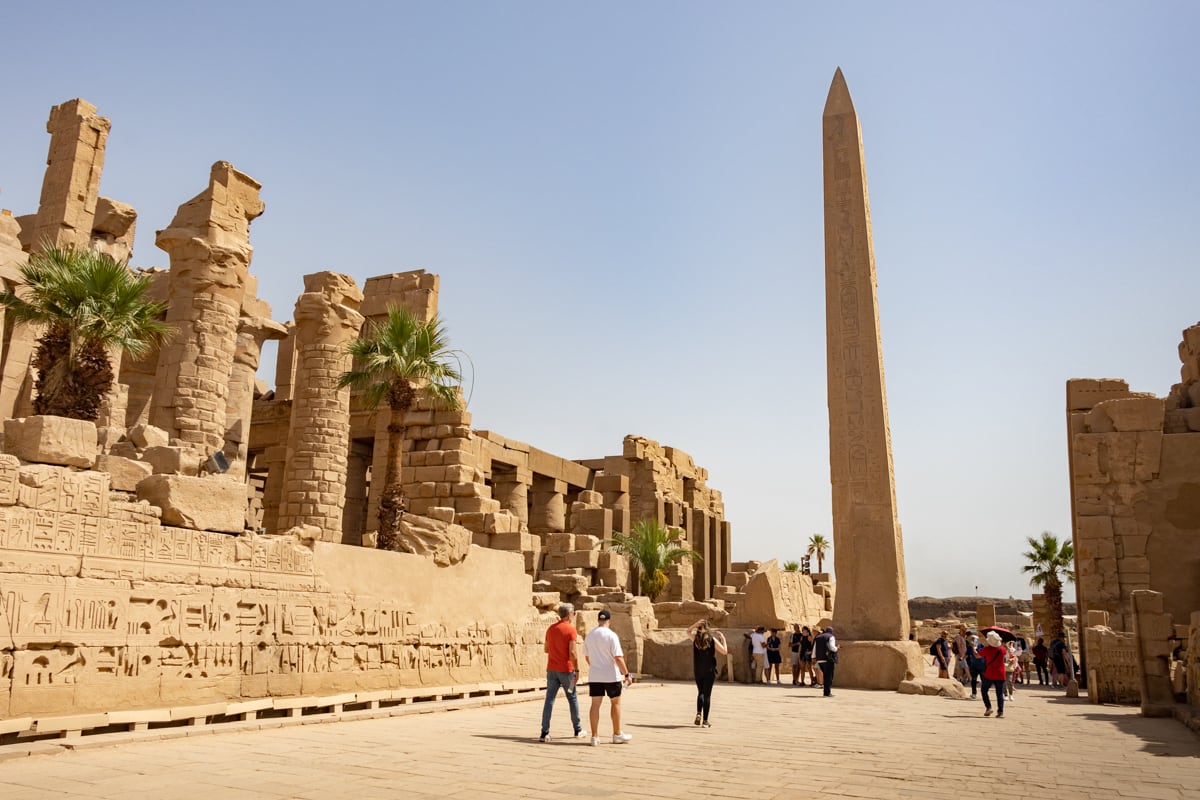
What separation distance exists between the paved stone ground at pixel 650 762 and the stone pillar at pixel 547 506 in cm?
1301

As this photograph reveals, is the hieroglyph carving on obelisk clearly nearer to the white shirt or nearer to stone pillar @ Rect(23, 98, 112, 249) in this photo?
the white shirt

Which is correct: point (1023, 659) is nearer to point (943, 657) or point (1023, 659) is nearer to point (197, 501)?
point (943, 657)

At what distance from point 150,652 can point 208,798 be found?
11.3 feet

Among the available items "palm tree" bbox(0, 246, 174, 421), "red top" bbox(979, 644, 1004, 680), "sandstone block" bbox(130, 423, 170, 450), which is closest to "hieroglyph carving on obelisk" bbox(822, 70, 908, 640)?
"red top" bbox(979, 644, 1004, 680)

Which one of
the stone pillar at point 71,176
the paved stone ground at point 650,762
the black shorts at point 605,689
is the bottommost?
the paved stone ground at point 650,762

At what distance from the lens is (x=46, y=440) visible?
752 cm

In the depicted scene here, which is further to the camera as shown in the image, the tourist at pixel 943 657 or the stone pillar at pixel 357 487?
the stone pillar at pixel 357 487

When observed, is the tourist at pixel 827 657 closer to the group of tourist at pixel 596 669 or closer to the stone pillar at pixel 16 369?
the group of tourist at pixel 596 669

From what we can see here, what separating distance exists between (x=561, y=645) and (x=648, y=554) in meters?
15.0

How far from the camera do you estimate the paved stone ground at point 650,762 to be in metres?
5.22

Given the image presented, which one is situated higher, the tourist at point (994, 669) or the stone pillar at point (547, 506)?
the stone pillar at point (547, 506)

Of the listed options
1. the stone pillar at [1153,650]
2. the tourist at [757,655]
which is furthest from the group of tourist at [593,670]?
the tourist at [757,655]

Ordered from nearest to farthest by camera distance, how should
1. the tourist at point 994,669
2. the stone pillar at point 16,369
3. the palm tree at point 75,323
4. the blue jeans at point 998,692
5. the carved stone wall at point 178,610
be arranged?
the carved stone wall at point 178,610 < the palm tree at point 75,323 < the blue jeans at point 998,692 < the tourist at point 994,669 < the stone pillar at point 16,369

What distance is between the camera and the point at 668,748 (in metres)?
7.17
